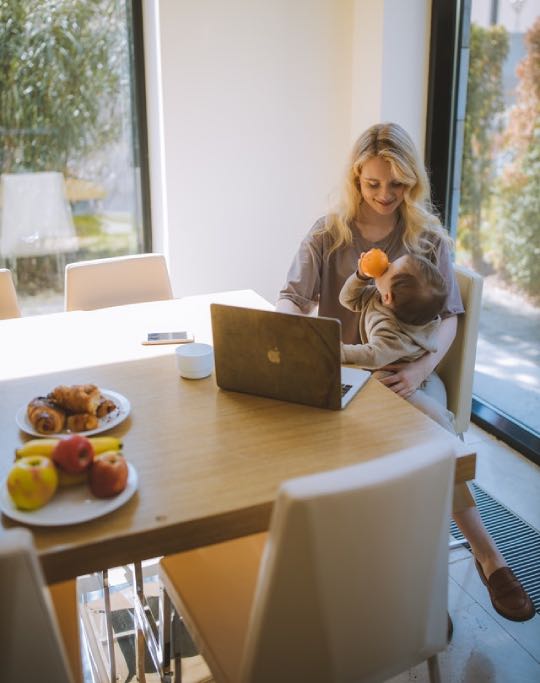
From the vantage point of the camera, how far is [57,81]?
3.32 metres

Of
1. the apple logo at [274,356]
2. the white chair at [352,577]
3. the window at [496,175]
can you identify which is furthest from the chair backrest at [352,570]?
the window at [496,175]

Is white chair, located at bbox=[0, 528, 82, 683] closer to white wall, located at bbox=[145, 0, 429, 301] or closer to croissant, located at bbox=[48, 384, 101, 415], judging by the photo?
croissant, located at bbox=[48, 384, 101, 415]

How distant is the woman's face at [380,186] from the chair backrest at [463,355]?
0.28 meters

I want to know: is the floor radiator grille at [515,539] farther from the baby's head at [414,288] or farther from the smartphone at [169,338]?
the smartphone at [169,338]

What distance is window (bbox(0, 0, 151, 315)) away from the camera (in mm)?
3260

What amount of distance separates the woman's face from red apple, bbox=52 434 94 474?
126 cm

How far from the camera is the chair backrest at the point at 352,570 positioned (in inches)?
41.7

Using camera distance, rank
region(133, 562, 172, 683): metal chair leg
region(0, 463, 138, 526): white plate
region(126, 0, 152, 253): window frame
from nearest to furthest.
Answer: region(0, 463, 138, 526): white plate, region(133, 562, 172, 683): metal chair leg, region(126, 0, 152, 253): window frame

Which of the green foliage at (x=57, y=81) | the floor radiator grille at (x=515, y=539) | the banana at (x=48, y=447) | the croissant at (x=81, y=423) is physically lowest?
the floor radiator grille at (x=515, y=539)

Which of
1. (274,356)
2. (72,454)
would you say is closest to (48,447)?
(72,454)

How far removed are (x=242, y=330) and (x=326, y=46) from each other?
2.19 meters

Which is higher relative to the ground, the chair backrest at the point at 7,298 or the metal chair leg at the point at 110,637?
the chair backrest at the point at 7,298

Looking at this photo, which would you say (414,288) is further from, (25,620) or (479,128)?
(479,128)

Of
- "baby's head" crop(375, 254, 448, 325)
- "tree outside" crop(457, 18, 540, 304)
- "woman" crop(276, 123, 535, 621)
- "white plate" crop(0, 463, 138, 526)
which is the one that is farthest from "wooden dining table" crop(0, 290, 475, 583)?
"tree outside" crop(457, 18, 540, 304)
